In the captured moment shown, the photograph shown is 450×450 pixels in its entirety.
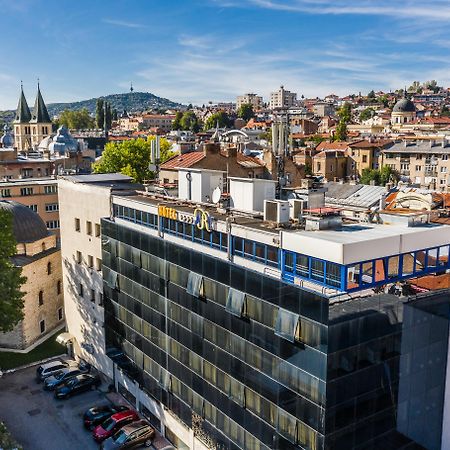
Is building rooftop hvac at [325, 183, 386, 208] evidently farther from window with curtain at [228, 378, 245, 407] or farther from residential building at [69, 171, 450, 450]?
window with curtain at [228, 378, 245, 407]

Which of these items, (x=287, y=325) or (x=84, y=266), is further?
(x=84, y=266)

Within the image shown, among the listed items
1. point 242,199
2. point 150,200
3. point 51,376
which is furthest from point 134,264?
point 51,376

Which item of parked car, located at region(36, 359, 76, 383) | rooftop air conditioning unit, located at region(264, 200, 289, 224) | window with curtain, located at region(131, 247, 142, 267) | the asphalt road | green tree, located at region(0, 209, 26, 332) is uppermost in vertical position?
rooftop air conditioning unit, located at region(264, 200, 289, 224)

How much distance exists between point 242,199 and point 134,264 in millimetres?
9381

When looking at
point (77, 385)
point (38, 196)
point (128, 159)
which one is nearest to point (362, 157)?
point (128, 159)

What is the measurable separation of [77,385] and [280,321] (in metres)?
23.7

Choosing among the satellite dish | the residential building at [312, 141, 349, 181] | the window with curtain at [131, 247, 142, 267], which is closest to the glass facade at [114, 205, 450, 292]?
the satellite dish

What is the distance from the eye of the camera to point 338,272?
20.2 metres

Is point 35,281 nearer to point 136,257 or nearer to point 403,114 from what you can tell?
point 136,257

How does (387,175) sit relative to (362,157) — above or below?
below

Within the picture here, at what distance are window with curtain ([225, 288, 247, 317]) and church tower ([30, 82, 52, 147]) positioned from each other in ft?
470

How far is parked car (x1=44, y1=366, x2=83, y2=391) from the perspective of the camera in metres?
41.0

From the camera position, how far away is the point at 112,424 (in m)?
34.5

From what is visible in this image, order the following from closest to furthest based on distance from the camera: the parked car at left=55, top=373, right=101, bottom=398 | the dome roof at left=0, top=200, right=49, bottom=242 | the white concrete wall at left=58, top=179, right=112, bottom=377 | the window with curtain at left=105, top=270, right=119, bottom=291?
the window with curtain at left=105, top=270, right=119, bottom=291
the white concrete wall at left=58, top=179, right=112, bottom=377
the parked car at left=55, top=373, right=101, bottom=398
the dome roof at left=0, top=200, right=49, bottom=242
